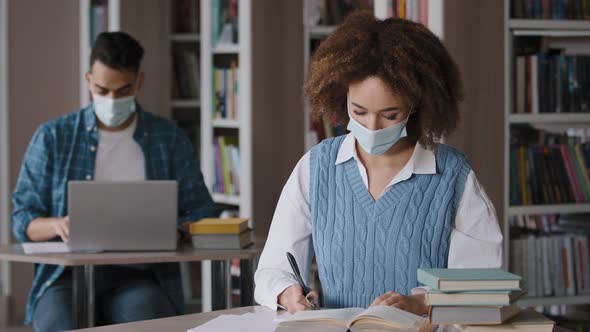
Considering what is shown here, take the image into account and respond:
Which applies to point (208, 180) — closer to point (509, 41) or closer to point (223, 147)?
point (223, 147)

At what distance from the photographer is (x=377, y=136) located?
244cm

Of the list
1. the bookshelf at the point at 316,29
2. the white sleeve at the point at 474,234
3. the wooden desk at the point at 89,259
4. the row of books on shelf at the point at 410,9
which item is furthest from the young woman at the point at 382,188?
the bookshelf at the point at 316,29

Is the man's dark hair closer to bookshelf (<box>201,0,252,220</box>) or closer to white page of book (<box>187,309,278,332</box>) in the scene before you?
bookshelf (<box>201,0,252,220</box>)

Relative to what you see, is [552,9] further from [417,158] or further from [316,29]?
[417,158]

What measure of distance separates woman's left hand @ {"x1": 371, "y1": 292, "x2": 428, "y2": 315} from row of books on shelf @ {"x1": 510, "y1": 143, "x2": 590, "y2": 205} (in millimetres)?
1736

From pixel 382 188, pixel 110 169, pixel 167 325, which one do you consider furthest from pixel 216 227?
pixel 167 325

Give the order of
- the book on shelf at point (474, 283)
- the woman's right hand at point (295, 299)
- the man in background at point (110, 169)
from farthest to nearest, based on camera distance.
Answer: the man in background at point (110, 169)
the woman's right hand at point (295, 299)
the book on shelf at point (474, 283)

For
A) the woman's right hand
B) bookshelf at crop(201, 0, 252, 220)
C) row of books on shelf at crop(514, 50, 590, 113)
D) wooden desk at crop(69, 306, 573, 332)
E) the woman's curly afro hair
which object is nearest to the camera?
wooden desk at crop(69, 306, 573, 332)

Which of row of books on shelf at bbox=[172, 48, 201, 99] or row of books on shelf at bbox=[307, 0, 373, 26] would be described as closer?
row of books on shelf at bbox=[307, 0, 373, 26]

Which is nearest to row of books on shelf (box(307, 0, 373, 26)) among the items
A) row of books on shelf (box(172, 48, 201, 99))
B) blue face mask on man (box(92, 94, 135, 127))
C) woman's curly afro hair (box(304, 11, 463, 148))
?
blue face mask on man (box(92, 94, 135, 127))

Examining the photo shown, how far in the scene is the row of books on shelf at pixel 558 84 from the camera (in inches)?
153

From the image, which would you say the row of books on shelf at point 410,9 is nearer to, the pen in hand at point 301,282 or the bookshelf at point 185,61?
the pen in hand at point 301,282

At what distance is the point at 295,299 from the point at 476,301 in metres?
0.52

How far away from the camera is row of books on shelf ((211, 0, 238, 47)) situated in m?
4.97
